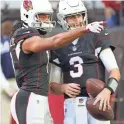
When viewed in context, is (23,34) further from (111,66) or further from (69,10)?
(111,66)

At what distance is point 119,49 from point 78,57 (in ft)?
5.78

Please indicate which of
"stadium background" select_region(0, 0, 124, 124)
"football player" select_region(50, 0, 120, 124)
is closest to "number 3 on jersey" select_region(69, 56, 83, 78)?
"football player" select_region(50, 0, 120, 124)

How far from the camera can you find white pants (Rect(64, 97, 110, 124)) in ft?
14.2

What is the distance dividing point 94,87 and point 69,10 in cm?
62

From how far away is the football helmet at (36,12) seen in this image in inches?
163

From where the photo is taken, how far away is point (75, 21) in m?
4.29

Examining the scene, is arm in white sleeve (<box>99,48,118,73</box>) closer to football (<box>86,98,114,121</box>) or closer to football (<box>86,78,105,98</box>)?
football (<box>86,78,105,98</box>)

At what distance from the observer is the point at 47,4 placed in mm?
4223

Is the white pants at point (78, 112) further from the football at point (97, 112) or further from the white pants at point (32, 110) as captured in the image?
the white pants at point (32, 110)

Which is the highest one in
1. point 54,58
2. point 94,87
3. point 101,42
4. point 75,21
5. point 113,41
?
point 75,21

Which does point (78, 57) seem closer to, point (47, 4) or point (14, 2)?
point (47, 4)

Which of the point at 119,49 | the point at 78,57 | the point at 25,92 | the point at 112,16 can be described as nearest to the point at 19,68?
the point at 25,92

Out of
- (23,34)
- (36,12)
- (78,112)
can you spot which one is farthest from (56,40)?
(78,112)

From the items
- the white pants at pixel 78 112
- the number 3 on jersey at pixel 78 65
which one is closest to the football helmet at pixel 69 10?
the number 3 on jersey at pixel 78 65
